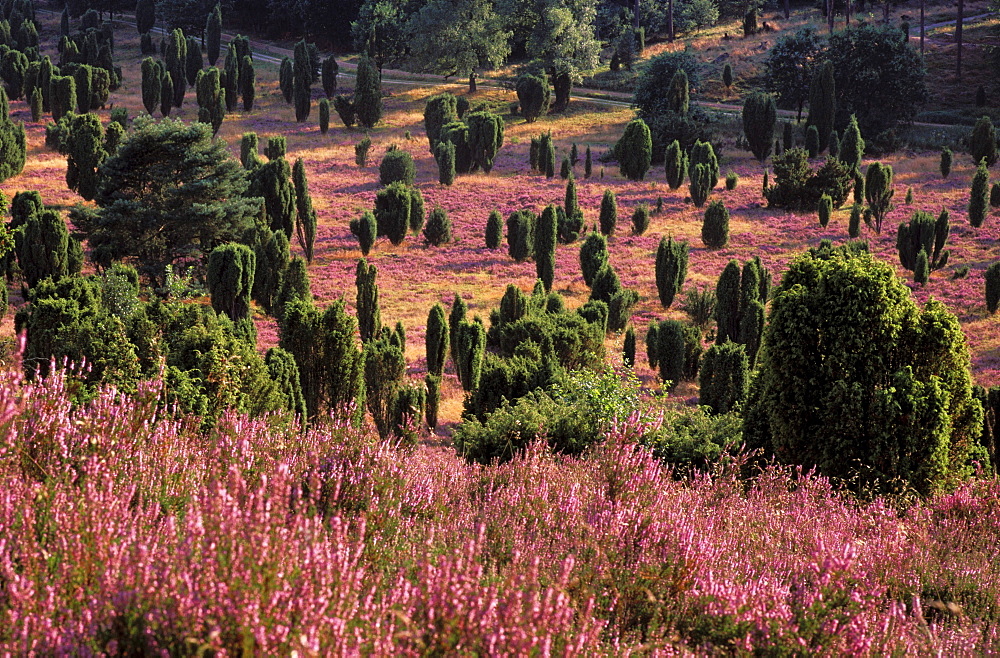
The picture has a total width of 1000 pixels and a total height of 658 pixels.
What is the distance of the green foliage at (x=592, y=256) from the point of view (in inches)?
1539

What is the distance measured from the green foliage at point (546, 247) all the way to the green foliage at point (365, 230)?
750 cm

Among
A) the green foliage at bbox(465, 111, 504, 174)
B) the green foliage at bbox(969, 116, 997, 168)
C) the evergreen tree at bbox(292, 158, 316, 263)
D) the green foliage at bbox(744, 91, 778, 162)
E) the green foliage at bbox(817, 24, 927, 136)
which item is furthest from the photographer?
the green foliage at bbox(817, 24, 927, 136)

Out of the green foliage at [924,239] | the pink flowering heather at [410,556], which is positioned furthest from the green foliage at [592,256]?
the pink flowering heather at [410,556]

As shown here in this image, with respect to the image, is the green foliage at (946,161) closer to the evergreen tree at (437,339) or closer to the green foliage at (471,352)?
the evergreen tree at (437,339)

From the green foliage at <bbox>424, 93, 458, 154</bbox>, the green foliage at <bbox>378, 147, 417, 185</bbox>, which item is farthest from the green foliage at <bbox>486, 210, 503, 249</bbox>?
the green foliage at <bbox>424, 93, 458, 154</bbox>

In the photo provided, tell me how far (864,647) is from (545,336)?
75.1ft

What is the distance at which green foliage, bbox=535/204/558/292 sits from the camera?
39.5 m

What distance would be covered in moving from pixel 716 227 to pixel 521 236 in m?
9.17

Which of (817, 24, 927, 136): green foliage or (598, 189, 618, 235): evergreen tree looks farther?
(817, 24, 927, 136): green foliage

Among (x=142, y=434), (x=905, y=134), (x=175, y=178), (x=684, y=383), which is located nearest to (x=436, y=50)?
(x=905, y=134)

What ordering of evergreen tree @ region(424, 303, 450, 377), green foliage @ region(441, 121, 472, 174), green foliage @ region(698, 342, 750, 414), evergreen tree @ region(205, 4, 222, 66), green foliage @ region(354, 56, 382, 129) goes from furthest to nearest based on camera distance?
evergreen tree @ region(205, 4, 222, 66) → green foliage @ region(354, 56, 382, 129) → green foliage @ region(441, 121, 472, 174) → evergreen tree @ region(424, 303, 450, 377) → green foliage @ region(698, 342, 750, 414)

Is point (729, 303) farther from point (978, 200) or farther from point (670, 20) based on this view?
point (670, 20)

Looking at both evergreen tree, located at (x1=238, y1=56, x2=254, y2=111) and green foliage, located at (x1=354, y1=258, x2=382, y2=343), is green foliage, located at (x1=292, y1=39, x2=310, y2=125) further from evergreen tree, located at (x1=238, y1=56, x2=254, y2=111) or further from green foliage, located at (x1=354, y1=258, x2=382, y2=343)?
green foliage, located at (x1=354, y1=258, x2=382, y2=343)

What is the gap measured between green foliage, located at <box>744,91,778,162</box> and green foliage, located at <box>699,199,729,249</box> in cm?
1781
